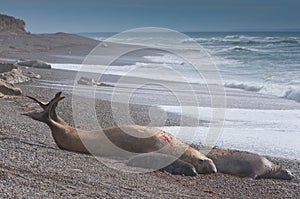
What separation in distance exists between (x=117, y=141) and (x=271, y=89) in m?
11.4

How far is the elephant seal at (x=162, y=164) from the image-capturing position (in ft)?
22.3

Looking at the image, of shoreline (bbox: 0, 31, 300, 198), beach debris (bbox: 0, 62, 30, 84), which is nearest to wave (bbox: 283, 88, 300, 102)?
beach debris (bbox: 0, 62, 30, 84)

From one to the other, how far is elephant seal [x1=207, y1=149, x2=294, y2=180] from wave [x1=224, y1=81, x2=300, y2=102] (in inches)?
328

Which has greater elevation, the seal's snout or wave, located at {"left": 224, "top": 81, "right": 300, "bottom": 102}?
wave, located at {"left": 224, "top": 81, "right": 300, "bottom": 102}

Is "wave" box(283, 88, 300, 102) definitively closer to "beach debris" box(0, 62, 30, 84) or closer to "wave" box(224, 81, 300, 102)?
"wave" box(224, 81, 300, 102)

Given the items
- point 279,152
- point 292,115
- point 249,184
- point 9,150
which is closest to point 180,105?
point 292,115

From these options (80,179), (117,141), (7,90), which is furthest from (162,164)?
(7,90)

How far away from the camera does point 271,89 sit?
1759 centimetres

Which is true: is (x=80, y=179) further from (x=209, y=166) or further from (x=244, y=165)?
(x=244, y=165)

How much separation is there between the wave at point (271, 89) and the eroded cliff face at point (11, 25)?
4624 centimetres


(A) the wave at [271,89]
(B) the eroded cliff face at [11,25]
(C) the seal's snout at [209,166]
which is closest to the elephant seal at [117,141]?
(C) the seal's snout at [209,166]

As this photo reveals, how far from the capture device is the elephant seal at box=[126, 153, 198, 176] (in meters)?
6.81

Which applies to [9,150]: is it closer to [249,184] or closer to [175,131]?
[249,184]

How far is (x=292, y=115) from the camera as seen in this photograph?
1201cm
